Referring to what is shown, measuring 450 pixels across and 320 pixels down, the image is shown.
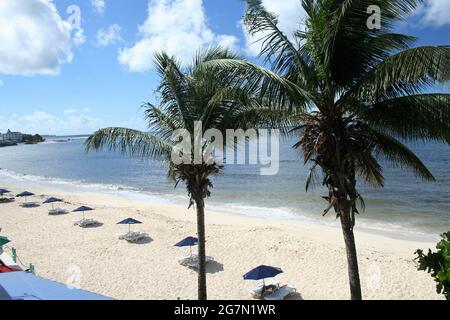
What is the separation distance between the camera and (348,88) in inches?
298

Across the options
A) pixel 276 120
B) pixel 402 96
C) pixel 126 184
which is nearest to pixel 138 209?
pixel 126 184

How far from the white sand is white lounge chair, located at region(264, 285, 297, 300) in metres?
0.54

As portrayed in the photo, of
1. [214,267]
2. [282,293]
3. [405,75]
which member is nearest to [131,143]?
[405,75]

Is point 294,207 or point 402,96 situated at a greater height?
point 402,96

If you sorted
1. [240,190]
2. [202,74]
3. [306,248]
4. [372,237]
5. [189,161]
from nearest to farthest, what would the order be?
[202,74], [189,161], [306,248], [372,237], [240,190]

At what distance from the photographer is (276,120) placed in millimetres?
Result: 8258

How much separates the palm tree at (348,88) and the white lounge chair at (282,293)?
352cm

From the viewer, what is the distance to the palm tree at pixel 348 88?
6.74 meters

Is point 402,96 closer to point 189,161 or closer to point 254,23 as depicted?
point 254,23

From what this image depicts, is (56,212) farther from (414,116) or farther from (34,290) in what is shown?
(414,116)

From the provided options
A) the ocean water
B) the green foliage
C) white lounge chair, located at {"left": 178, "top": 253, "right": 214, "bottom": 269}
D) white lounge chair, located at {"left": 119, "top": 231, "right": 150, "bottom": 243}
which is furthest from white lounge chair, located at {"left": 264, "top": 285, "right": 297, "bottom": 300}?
white lounge chair, located at {"left": 119, "top": 231, "right": 150, "bottom": 243}

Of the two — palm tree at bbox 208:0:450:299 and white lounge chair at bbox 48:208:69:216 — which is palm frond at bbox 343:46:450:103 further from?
white lounge chair at bbox 48:208:69:216

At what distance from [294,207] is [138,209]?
1141 cm

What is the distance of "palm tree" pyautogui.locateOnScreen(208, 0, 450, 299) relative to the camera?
6.74m
